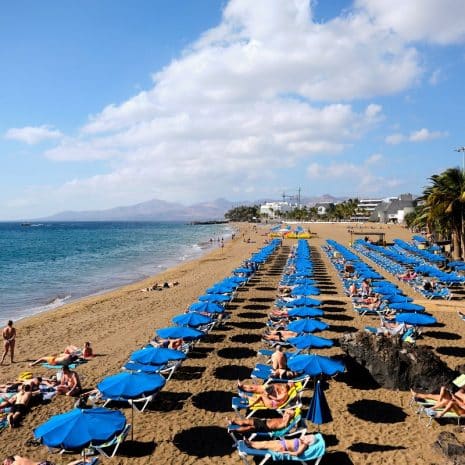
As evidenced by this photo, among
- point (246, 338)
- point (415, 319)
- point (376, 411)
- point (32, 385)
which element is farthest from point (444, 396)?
point (32, 385)

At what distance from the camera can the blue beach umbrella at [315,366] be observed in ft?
30.7

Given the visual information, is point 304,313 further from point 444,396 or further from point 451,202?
point 451,202

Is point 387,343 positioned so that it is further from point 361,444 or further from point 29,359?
point 29,359

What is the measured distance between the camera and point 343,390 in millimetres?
10344

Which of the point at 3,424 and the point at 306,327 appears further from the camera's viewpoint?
the point at 306,327

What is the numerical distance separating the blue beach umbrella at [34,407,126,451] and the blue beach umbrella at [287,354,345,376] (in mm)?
4091

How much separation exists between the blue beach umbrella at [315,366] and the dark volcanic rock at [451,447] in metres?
2.29

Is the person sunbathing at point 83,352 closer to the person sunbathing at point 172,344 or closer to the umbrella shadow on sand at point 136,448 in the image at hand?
the person sunbathing at point 172,344

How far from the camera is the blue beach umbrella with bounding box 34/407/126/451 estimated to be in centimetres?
653

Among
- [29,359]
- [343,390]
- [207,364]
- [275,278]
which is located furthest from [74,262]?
[343,390]

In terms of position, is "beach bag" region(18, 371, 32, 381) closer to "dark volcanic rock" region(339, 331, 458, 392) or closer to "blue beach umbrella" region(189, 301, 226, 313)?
"blue beach umbrella" region(189, 301, 226, 313)

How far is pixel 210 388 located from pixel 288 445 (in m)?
3.63

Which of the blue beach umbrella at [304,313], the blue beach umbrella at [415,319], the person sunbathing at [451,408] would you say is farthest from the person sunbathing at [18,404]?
the blue beach umbrella at [415,319]

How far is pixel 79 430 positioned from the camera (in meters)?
6.68
